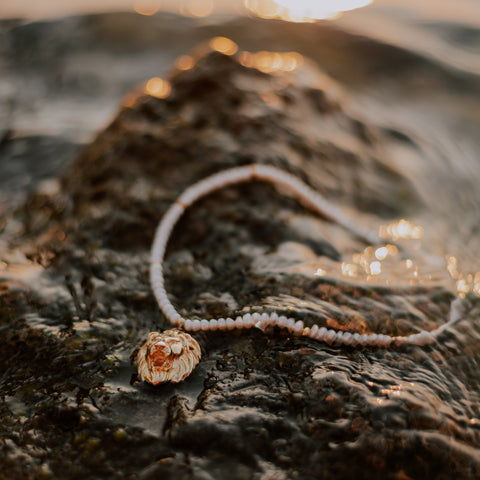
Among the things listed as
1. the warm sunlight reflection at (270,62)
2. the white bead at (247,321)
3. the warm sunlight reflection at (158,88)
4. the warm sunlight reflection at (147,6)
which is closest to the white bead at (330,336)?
the white bead at (247,321)

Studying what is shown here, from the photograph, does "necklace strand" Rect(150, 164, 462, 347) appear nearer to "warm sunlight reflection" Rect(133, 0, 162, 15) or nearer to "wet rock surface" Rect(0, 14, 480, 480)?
"wet rock surface" Rect(0, 14, 480, 480)

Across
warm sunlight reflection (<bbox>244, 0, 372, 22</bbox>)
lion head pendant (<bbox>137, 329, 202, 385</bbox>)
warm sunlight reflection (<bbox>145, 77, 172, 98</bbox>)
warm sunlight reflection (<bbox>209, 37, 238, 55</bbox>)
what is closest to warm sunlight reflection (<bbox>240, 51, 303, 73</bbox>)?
warm sunlight reflection (<bbox>209, 37, 238, 55</bbox>)

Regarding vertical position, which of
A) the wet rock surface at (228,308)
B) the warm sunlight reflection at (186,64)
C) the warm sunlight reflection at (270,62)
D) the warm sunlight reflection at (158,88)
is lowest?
the wet rock surface at (228,308)

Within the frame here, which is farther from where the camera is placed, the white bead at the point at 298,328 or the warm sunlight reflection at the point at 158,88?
the warm sunlight reflection at the point at 158,88

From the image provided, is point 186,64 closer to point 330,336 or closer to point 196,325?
point 196,325

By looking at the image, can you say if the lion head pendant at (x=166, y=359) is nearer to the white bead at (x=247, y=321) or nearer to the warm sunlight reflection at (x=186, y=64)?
the white bead at (x=247, y=321)

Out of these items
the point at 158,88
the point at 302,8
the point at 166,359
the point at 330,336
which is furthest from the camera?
the point at 302,8

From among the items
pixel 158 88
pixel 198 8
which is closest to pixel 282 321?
pixel 158 88
